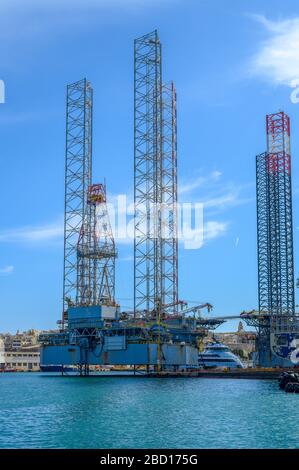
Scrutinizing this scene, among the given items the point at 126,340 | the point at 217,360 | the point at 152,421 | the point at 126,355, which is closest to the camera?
the point at 152,421

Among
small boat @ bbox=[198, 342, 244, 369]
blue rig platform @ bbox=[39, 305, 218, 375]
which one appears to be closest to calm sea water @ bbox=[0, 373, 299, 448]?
blue rig platform @ bbox=[39, 305, 218, 375]

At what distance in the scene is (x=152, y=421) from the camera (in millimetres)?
38656

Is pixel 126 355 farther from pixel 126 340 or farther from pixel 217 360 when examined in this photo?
pixel 217 360

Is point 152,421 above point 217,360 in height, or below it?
above

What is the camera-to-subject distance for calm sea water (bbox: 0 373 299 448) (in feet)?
→ 102

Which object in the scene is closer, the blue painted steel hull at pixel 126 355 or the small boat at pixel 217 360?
the blue painted steel hull at pixel 126 355

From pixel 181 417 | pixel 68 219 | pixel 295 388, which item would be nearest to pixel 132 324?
pixel 68 219

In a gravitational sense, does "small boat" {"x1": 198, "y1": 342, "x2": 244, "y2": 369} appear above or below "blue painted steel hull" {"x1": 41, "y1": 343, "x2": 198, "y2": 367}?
below

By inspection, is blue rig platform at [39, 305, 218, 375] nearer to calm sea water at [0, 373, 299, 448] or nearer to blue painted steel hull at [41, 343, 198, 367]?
blue painted steel hull at [41, 343, 198, 367]

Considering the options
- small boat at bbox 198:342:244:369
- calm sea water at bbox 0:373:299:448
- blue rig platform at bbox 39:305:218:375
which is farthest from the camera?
small boat at bbox 198:342:244:369

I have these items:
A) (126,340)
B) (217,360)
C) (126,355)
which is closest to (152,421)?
(126,355)

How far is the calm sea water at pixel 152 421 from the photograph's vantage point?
31.0m

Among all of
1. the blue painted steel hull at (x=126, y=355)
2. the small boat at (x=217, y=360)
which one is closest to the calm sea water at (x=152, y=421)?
the blue painted steel hull at (x=126, y=355)

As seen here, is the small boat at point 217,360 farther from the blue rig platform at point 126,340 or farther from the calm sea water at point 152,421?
the calm sea water at point 152,421
